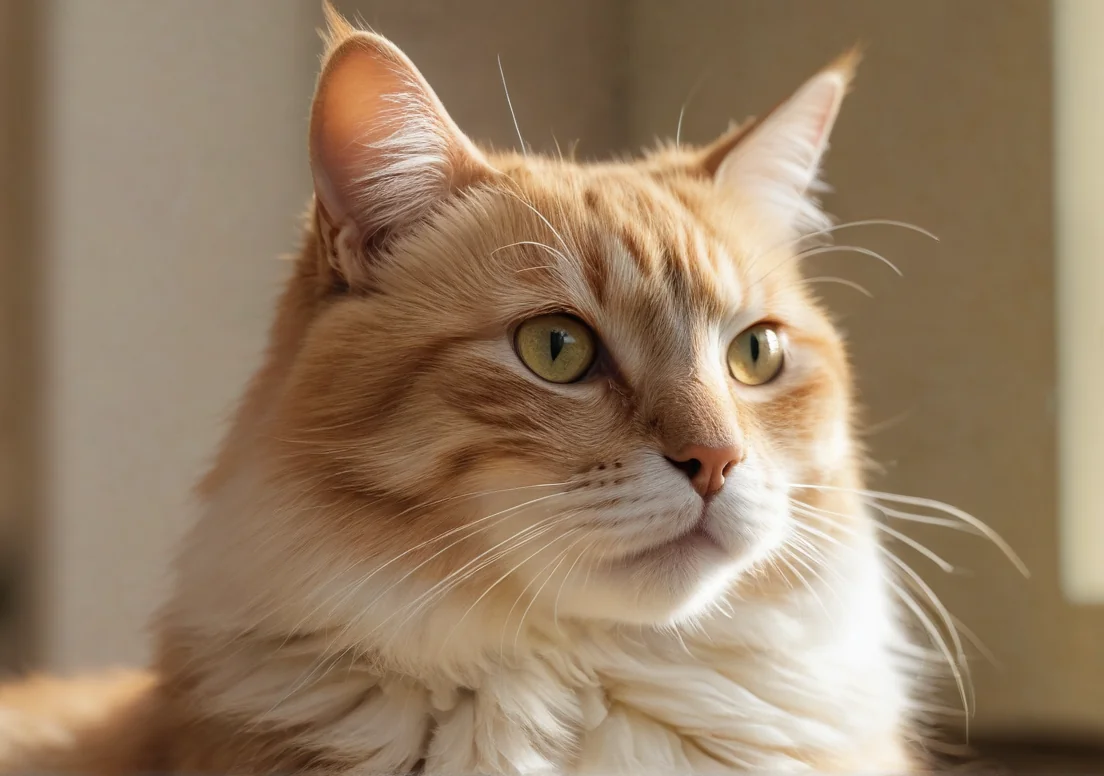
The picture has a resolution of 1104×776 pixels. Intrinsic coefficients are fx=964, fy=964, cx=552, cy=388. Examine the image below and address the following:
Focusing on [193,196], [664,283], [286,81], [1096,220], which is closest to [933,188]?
[1096,220]

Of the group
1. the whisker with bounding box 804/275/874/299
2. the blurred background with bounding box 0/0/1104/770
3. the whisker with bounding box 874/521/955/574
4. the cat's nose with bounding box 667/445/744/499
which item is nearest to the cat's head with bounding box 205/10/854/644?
the cat's nose with bounding box 667/445/744/499

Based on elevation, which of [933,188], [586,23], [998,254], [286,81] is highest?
[586,23]

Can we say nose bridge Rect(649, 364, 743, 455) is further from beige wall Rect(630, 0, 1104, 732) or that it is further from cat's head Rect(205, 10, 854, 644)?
beige wall Rect(630, 0, 1104, 732)

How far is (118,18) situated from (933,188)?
172 centimetres

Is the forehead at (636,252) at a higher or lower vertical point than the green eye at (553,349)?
higher

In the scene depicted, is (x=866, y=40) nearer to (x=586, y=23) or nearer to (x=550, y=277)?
(x=586, y=23)

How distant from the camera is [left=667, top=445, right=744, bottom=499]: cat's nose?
106 cm

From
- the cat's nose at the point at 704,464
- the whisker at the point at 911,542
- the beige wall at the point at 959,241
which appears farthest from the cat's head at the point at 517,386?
the beige wall at the point at 959,241

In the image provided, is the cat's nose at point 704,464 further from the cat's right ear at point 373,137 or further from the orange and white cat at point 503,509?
the cat's right ear at point 373,137

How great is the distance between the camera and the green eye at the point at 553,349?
46.7 inches

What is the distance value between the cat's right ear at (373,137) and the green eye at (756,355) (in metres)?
0.47

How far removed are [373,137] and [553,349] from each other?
0.36m

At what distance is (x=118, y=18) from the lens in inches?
75.4

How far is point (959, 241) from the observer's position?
2076 mm
